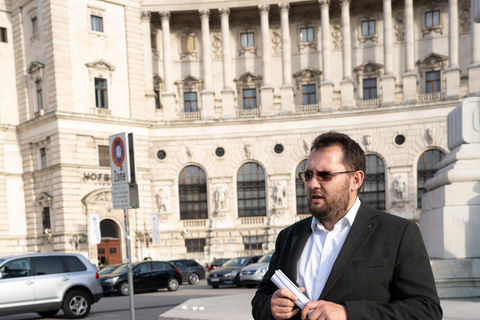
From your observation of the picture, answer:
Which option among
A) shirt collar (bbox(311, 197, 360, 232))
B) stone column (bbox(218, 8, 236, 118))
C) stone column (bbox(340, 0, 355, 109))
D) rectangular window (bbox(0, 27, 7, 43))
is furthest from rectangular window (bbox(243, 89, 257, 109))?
shirt collar (bbox(311, 197, 360, 232))

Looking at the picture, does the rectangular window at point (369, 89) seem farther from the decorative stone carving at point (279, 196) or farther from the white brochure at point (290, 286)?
the white brochure at point (290, 286)

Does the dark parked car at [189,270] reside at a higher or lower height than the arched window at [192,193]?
lower

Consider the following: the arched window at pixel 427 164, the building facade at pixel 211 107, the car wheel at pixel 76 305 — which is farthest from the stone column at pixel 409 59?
the car wheel at pixel 76 305

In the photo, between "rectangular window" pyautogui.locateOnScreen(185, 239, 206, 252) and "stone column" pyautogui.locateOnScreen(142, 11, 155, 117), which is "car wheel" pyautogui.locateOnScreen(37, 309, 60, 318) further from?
"stone column" pyautogui.locateOnScreen(142, 11, 155, 117)

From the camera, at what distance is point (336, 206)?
3.25 meters

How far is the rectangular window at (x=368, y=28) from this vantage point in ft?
159

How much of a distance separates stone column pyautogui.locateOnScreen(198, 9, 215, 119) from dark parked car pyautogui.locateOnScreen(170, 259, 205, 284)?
16717 millimetres

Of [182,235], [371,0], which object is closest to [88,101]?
[182,235]

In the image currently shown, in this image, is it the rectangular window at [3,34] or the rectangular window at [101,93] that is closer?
the rectangular window at [101,93]

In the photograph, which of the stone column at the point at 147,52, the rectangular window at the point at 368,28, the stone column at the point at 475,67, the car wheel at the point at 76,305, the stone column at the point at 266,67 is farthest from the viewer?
the rectangular window at the point at 368,28

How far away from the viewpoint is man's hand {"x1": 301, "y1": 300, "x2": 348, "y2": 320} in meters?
2.90

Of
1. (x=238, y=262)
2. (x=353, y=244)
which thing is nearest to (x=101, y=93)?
(x=238, y=262)

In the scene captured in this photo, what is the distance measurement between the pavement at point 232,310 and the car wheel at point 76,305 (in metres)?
5.23

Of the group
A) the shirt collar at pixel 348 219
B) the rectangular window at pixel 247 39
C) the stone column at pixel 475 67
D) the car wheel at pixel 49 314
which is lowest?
the car wheel at pixel 49 314
